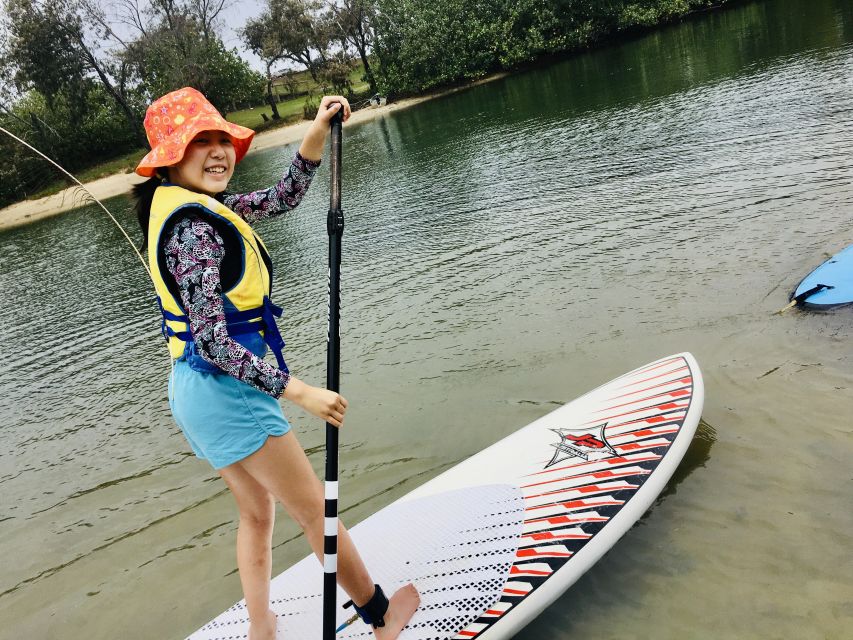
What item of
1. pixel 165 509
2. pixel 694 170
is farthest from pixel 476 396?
pixel 694 170

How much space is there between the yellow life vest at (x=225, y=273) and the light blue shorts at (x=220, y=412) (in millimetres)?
146

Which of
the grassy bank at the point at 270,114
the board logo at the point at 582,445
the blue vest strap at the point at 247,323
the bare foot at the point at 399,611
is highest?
the grassy bank at the point at 270,114

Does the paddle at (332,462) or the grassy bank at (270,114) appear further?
the grassy bank at (270,114)

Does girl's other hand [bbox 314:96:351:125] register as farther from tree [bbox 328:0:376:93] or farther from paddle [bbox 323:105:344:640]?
tree [bbox 328:0:376:93]

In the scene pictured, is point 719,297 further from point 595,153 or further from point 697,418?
point 595,153

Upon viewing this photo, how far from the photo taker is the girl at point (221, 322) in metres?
2.31

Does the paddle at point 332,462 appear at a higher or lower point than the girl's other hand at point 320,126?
lower

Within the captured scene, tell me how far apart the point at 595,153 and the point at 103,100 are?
5063cm

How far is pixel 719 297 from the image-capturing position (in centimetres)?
688

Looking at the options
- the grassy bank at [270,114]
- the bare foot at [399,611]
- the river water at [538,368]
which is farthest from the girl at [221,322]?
the grassy bank at [270,114]

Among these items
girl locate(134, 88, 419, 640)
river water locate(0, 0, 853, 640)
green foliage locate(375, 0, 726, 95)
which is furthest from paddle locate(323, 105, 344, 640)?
green foliage locate(375, 0, 726, 95)

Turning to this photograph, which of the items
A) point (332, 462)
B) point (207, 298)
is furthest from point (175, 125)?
point (332, 462)

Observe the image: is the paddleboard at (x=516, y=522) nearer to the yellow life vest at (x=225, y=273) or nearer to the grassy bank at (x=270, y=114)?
the yellow life vest at (x=225, y=273)

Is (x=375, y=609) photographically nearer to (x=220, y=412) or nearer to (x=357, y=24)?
(x=220, y=412)
